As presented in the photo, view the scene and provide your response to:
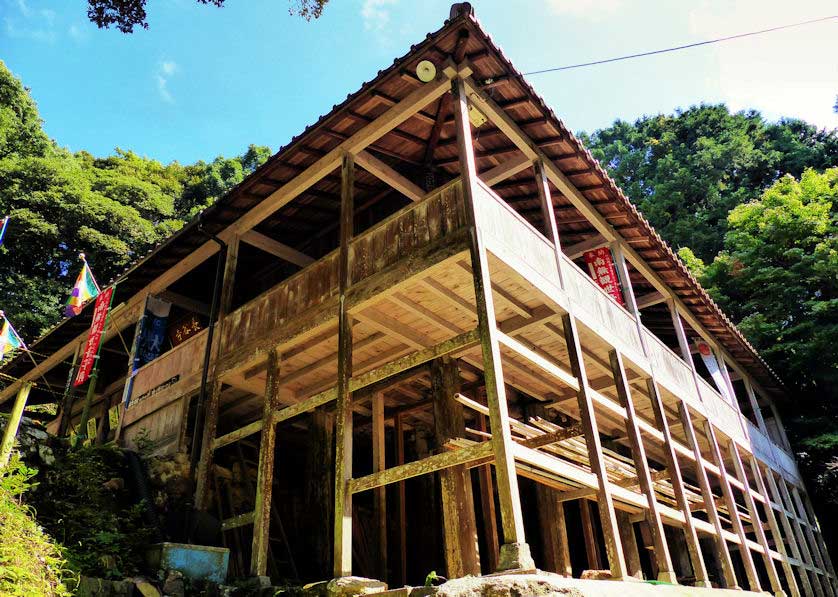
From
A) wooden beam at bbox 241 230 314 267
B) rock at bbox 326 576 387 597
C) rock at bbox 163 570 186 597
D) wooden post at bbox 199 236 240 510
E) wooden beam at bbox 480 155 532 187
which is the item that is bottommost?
rock at bbox 326 576 387 597

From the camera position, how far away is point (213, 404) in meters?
10.3

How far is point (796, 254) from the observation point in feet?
68.9

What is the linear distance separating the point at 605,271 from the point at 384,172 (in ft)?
15.9

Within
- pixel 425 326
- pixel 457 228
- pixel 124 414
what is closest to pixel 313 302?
pixel 425 326

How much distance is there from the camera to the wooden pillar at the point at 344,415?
7.13 metres

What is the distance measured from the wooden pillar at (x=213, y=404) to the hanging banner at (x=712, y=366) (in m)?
11.4

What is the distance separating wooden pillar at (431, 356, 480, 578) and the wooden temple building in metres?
0.03

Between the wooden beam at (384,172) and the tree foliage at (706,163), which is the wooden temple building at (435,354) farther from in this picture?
the tree foliage at (706,163)

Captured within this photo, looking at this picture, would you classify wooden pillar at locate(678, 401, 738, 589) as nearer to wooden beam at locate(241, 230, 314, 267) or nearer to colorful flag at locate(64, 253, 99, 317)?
wooden beam at locate(241, 230, 314, 267)

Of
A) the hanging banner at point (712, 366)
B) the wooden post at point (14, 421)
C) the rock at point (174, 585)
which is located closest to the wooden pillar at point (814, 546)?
the hanging banner at point (712, 366)

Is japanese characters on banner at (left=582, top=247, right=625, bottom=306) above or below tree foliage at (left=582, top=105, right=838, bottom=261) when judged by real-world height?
below

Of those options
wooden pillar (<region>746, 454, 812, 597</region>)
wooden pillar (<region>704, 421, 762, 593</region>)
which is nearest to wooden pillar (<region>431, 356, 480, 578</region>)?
wooden pillar (<region>704, 421, 762, 593</region>)

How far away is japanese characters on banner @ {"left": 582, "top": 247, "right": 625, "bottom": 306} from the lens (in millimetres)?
11656

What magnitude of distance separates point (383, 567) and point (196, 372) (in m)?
4.80
